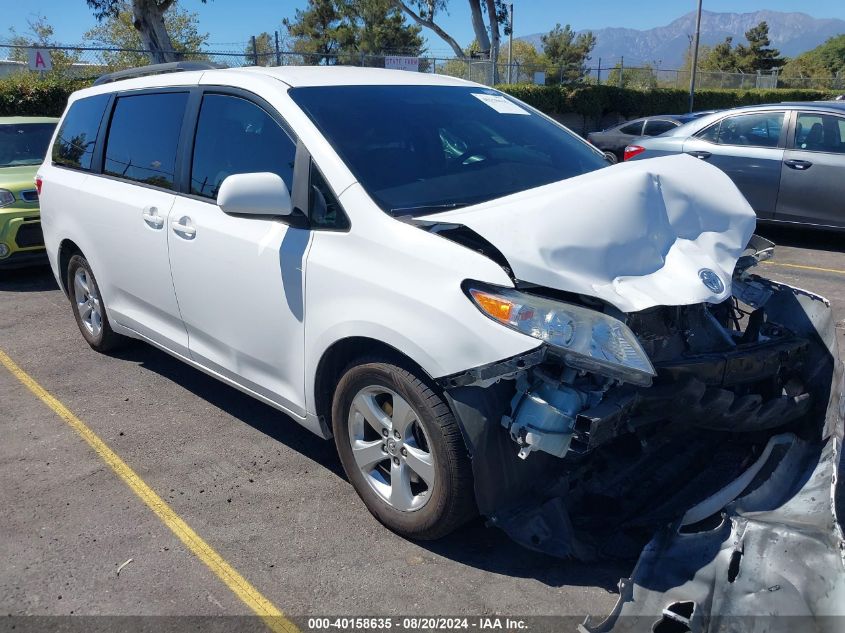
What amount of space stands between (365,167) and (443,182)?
14.5 inches

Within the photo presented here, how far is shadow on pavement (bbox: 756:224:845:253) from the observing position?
8758 mm

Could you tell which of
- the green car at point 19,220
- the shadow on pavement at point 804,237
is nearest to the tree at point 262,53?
the green car at point 19,220

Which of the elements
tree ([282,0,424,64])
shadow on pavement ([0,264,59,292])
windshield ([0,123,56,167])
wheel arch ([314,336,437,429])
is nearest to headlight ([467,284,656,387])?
wheel arch ([314,336,437,429])

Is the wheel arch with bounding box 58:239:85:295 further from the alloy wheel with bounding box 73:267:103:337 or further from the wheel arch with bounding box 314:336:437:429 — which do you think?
the wheel arch with bounding box 314:336:437:429

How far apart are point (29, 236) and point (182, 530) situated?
5.55m

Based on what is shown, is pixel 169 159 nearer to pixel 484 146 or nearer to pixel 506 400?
pixel 484 146

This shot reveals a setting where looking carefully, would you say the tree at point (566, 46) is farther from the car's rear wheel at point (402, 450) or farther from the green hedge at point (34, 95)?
the car's rear wheel at point (402, 450)

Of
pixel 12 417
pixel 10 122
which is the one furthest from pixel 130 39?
pixel 12 417

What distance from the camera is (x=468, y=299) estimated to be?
2.72 meters

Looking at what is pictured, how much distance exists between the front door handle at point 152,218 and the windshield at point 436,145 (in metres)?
1.11

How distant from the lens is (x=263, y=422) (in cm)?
440

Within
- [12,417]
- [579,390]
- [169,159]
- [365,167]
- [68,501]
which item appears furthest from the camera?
[12,417]

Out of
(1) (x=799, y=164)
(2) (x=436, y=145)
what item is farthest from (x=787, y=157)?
(2) (x=436, y=145)

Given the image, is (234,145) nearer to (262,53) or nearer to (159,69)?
(159,69)
